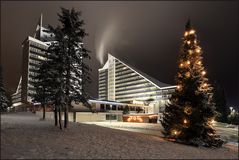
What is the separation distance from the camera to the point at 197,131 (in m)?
16.5

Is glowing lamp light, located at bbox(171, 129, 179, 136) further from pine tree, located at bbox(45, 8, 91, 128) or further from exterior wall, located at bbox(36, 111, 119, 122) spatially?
exterior wall, located at bbox(36, 111, 119, 122)

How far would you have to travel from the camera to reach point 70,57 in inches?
769

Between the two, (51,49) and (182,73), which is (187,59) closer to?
(182,73)

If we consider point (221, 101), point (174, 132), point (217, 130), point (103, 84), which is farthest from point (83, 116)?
point (103, 84)

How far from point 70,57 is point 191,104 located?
9889 mm

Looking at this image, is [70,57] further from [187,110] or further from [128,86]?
[128,86]

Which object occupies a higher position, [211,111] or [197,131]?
[211,111]

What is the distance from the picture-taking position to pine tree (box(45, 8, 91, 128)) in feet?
62.5

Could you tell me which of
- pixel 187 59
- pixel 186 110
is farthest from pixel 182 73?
pixel 186 110

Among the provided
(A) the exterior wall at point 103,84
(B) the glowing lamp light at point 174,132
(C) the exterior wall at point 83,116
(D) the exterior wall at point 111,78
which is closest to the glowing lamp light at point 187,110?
(B) the glowing lamp light at point 174,132

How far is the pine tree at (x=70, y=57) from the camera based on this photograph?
19.1 meters

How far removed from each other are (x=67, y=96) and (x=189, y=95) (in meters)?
9.18

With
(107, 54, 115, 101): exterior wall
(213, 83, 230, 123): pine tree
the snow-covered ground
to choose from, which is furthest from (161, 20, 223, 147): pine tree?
(107, 54, 115, 101): exterior wall

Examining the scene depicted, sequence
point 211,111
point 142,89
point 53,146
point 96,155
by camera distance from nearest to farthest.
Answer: point 96,155 → point 53,146 → point 211,111 → point 142,89
